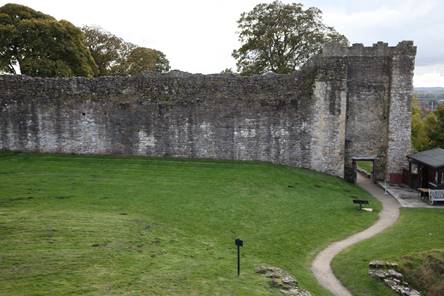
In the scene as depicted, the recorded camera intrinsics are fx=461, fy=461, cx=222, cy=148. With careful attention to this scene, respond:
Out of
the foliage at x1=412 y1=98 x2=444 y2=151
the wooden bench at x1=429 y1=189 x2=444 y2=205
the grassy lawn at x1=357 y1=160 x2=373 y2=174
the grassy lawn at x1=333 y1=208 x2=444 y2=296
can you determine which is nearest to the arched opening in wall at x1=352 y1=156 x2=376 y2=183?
the grassy lawn at x1=357 y1=160 x2=373 y2=174

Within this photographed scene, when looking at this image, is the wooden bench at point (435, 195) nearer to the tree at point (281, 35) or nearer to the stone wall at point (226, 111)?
the stone wall at point (226, 111)

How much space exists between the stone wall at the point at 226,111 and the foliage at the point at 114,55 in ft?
80.9

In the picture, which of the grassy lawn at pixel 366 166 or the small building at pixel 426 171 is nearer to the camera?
the small building at pixel 426 171

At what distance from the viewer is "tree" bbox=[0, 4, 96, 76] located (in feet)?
129

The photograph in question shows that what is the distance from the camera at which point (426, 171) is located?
2781cm

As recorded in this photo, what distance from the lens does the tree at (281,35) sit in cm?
4459

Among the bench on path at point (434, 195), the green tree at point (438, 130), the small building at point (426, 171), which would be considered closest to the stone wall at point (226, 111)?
the small building at point (426, 171)

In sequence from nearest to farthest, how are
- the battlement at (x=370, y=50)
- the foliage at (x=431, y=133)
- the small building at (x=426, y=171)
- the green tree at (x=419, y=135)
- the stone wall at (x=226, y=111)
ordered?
1. the small building at (x=426, y=171)
2. the stone wall at (x=226, y=111)
3. the battlement at (x=370, y=50)
4. the foliage at (x=431, y=133)
5. the green tree at (x=419, y=135)

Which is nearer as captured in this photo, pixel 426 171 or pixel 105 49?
pixel 426 171

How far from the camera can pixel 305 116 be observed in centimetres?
2942

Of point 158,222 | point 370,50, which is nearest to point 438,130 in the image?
point 370,50

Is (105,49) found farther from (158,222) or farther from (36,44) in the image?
(158,222)

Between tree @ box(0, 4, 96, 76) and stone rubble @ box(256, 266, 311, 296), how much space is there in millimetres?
31762

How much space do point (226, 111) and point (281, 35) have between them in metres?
18.6
